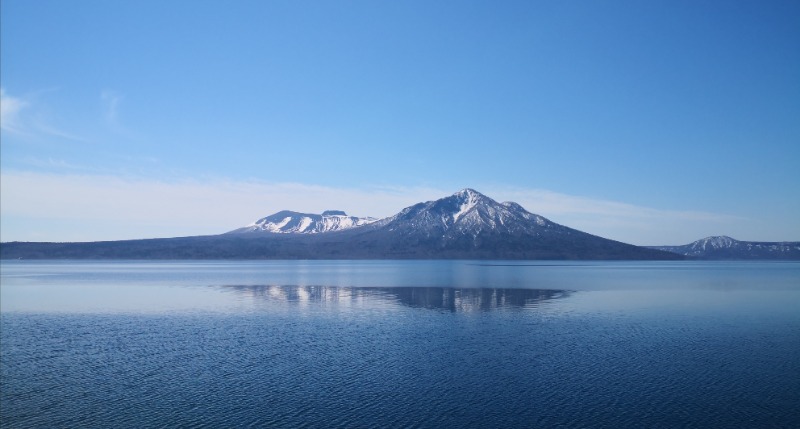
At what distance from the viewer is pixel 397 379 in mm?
26156

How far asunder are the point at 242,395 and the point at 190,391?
8.07ft

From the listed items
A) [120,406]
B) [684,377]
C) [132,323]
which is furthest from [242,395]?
[132,323]

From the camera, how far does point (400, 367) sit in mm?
28484

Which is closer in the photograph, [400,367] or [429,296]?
[400,367]

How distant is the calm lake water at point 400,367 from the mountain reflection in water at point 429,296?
4.78 m

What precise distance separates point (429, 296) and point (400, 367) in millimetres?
40546

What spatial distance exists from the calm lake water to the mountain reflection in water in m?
4.78

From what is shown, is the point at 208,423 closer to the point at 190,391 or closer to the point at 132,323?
the point at 190,391

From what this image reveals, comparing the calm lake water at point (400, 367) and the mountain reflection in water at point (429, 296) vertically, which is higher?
the mountain reflection in water at point (429, 296)

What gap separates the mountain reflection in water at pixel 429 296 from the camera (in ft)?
191

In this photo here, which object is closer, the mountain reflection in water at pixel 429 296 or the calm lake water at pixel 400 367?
the calm lake water at pixel 400 367

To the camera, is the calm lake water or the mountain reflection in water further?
the mountain reflection in water

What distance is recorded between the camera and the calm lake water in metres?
21.2

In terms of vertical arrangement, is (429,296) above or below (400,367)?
above
